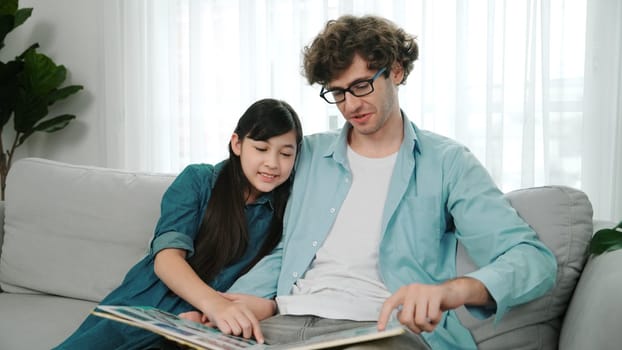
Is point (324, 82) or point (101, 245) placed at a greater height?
point (324, 82)

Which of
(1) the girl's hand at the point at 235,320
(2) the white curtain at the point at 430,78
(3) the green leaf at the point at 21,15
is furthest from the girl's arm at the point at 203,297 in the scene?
(3) the green leaf at the point at 21,15

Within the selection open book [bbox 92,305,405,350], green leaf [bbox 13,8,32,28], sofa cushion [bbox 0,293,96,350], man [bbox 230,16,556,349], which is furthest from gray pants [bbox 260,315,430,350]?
green leaf [bbox 13,8,32,28]

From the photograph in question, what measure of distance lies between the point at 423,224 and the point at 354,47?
0.45m

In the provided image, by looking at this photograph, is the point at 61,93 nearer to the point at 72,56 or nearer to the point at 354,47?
the point at 72,56

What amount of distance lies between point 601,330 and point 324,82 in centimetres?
83

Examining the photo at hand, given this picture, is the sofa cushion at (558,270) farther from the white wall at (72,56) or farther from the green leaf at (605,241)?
the white wall at (72,56)

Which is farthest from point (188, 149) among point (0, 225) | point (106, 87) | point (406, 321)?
point (406, 321)

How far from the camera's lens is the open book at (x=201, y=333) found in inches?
43.0

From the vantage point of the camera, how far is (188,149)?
338cm

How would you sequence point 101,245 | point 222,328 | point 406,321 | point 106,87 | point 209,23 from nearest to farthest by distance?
point 406,321 → point 222,328 → point 101,245 → point 209,23 → point 106,87

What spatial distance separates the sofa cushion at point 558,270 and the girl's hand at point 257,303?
448 mm

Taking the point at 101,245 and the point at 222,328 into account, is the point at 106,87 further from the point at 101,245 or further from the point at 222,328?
the point at 222,328

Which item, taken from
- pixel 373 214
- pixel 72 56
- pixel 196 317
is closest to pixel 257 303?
pixel 196 317

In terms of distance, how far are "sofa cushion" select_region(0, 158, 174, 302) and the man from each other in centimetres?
59
